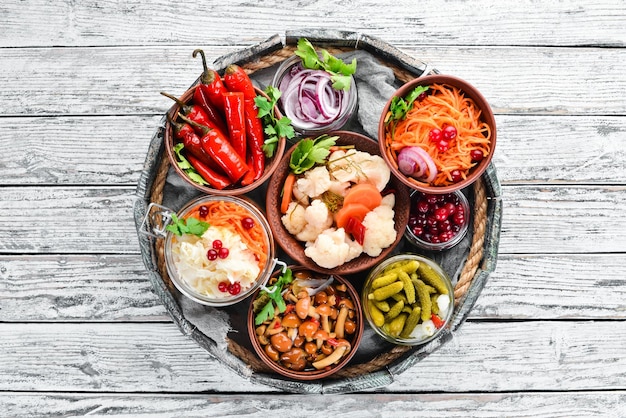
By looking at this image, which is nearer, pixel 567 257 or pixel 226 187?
pixel 226 187

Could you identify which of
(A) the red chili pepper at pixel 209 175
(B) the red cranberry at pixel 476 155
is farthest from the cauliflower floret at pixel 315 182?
(B) the red cranberry at pixel 476 155

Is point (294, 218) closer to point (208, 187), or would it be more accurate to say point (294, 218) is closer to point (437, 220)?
point (208, 187)

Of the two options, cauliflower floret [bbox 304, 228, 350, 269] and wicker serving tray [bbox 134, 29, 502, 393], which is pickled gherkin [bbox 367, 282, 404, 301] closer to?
cauliflower floret [bbox 304, 228, 350, 269]

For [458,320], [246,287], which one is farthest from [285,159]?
[458,320]

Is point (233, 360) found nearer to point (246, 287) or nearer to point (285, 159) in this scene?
point (246, 287)

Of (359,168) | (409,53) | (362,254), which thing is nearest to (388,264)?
(362,254)

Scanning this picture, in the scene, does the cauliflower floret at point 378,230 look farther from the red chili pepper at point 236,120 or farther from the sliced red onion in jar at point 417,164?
the red chili pepper at point 236,120
